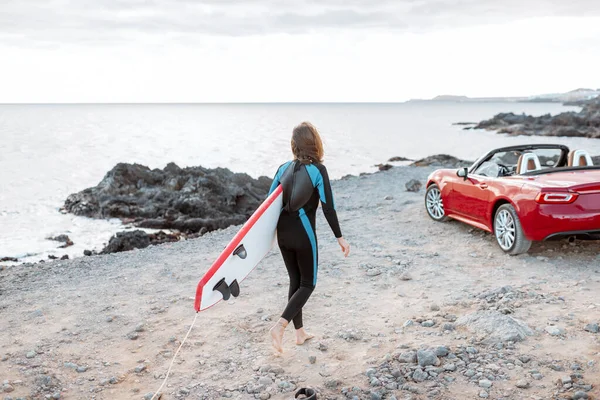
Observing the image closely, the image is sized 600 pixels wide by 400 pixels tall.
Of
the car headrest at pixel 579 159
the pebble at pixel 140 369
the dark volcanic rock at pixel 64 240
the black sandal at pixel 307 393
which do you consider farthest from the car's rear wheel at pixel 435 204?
the dark volcanic rock at pixel 64 240

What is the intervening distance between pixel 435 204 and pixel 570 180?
3356mm

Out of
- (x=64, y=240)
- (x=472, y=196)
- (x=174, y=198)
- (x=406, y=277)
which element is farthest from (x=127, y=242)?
(x=472, y=196)

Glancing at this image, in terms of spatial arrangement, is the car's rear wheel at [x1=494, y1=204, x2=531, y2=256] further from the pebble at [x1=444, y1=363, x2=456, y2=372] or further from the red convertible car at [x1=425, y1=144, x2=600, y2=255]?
the pebble at [x1=444, y1=363, x2=456, y2=372]

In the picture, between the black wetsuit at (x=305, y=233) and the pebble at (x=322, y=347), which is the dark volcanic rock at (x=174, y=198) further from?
the black wetsuit at (x=305, y=233)

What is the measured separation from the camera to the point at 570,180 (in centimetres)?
721

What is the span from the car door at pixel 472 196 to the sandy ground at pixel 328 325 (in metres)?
0.46

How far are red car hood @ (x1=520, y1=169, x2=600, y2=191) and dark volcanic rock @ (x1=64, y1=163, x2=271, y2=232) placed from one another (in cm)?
880

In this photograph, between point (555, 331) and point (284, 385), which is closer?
point (284, 385)

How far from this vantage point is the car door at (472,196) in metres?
8.41

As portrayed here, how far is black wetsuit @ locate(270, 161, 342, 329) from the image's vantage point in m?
4.74

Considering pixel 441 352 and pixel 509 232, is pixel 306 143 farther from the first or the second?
pixel 509 232

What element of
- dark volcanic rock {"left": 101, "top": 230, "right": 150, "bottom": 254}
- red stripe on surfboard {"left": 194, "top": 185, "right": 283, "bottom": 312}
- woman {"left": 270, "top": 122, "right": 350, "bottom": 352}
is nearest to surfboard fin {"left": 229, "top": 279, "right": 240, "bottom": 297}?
red stripe on surfboard {"left": 194, "top": 185, "right": 283, "bottom": 312}

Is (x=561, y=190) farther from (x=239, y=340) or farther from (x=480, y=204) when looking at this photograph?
(x=239, y=340)

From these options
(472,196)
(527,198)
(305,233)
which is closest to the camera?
(305,233)
